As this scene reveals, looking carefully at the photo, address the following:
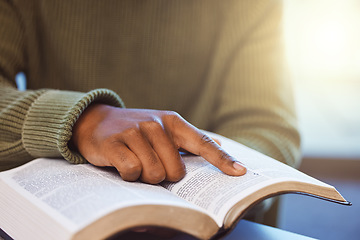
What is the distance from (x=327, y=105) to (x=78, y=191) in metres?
2.33

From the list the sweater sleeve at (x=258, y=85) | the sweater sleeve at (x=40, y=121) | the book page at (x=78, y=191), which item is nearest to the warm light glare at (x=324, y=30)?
the sweater sleeve at (x=258, y=85)

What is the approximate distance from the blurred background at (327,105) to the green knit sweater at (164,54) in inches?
31.2

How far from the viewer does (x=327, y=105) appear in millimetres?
2457

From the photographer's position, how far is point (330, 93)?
2.55 m

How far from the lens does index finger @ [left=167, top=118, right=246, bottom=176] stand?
1.46 feet

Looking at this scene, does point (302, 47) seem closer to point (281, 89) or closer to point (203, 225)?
point (281, 89)

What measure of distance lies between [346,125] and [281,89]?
1.62m

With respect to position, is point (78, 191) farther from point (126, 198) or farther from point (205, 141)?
point (205, 141)

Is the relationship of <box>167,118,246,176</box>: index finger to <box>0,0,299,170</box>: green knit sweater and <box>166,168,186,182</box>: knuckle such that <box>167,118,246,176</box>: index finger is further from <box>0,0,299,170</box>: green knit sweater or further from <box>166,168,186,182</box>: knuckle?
<box>0,0,299,170</box>: green knit sweater

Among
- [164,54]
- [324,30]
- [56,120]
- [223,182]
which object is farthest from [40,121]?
[324,30]

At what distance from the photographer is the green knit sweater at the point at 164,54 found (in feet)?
2.76

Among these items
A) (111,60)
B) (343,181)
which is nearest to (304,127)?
(343,181)

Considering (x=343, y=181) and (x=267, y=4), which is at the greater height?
(x=267, y=4)

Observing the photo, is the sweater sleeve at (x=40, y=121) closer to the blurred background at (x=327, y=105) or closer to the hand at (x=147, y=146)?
the hand at (x=147, y=146)
